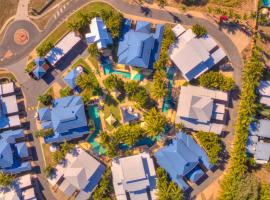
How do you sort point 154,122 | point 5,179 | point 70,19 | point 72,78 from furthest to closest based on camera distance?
point 70,19 → point 72,78 → point 5,179 → point 154,122

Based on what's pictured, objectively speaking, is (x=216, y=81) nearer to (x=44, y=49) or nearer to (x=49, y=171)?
(x=44, y=49)

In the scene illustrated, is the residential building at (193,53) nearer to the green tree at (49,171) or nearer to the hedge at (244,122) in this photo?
the hedge at (244,122)

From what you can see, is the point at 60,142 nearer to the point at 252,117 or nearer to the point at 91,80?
the point at 91,80

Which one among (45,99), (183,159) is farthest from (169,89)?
(45,99)

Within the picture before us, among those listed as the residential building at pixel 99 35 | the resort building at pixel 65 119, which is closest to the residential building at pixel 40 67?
the resort building at pixel 65 119

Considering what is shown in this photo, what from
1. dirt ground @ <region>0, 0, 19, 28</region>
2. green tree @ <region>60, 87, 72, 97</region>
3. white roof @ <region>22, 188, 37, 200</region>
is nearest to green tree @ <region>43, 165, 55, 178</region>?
white roof @ <region>22, 188, 37, 200</region>

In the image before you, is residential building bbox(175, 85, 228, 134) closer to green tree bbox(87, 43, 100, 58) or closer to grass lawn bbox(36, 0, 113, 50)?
green tree bbox(87, 43, 100, 58)
